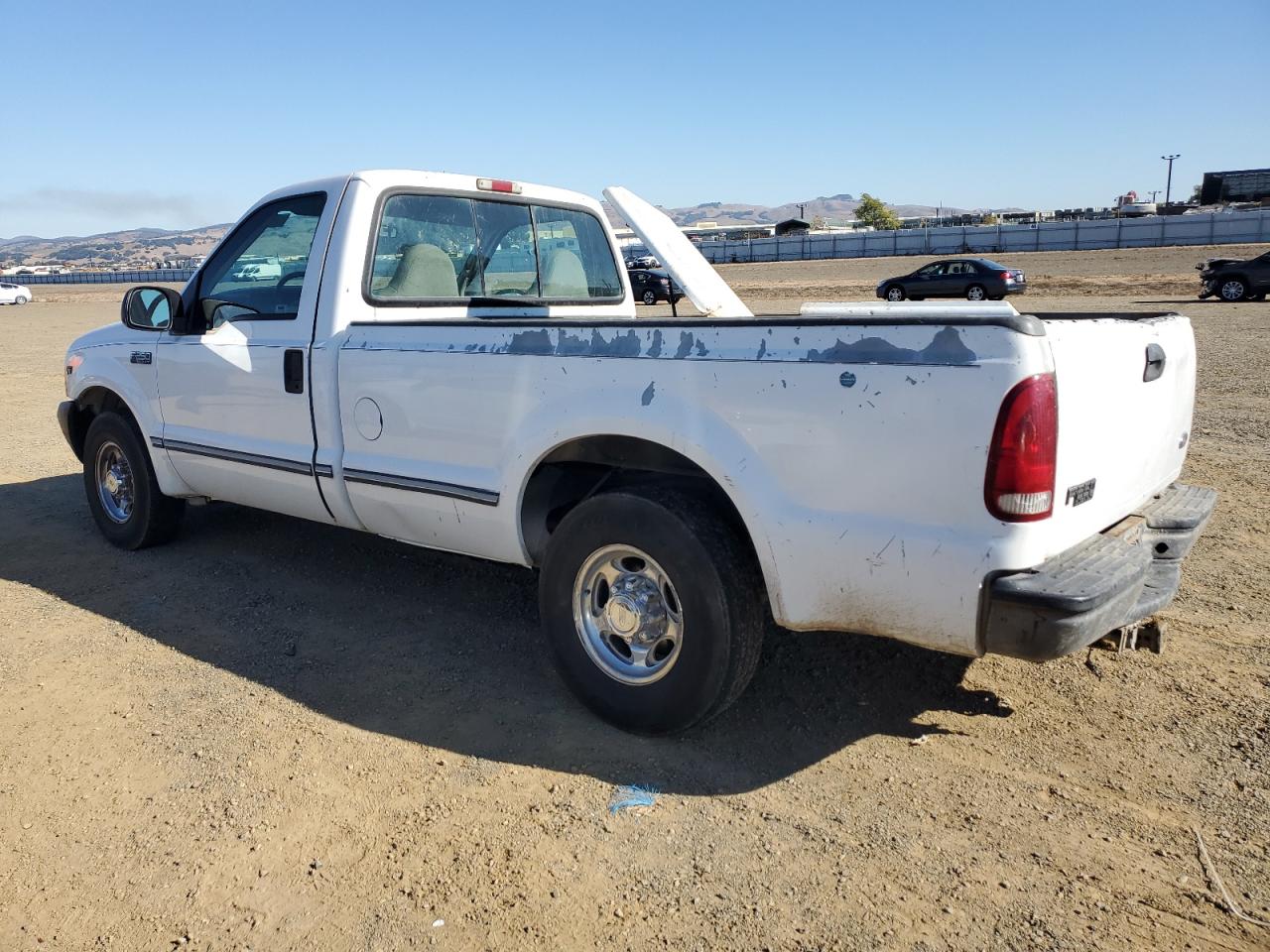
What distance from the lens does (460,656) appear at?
442cm

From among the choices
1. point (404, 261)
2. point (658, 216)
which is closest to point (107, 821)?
point (404, 261)

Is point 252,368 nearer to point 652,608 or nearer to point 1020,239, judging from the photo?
point 652,608

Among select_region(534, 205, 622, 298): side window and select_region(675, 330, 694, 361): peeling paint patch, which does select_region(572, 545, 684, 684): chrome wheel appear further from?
select_region(534, 205, 622, 298): side window

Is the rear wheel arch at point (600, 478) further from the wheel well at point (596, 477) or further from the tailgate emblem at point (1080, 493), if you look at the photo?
the tailgate emblem at point (1080, 493)

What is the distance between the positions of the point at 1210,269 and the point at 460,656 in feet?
85.7

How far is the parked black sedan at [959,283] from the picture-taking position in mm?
29828

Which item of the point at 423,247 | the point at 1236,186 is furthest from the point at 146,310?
the point at 1236,186

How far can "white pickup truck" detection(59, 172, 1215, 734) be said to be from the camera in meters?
2.81

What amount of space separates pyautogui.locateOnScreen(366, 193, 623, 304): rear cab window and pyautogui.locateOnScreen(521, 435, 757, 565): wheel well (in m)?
1.29

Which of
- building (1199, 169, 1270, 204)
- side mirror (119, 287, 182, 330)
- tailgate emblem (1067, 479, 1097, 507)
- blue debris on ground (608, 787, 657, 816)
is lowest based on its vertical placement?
blue debris on ground (608, 787, 657, 816)

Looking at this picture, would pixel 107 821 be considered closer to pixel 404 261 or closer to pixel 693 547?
pixel 693 547

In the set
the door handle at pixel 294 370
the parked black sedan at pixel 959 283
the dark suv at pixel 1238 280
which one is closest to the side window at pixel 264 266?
the door handle at pixel 294 370

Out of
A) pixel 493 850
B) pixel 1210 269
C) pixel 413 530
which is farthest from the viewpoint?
pixel 1210 269

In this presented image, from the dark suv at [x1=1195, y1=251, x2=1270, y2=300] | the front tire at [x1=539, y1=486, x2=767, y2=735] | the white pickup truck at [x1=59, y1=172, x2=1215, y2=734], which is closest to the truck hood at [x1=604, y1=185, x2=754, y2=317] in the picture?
the white pickup truck at [x1=59, y1=172, x2=1215, y2=734]
